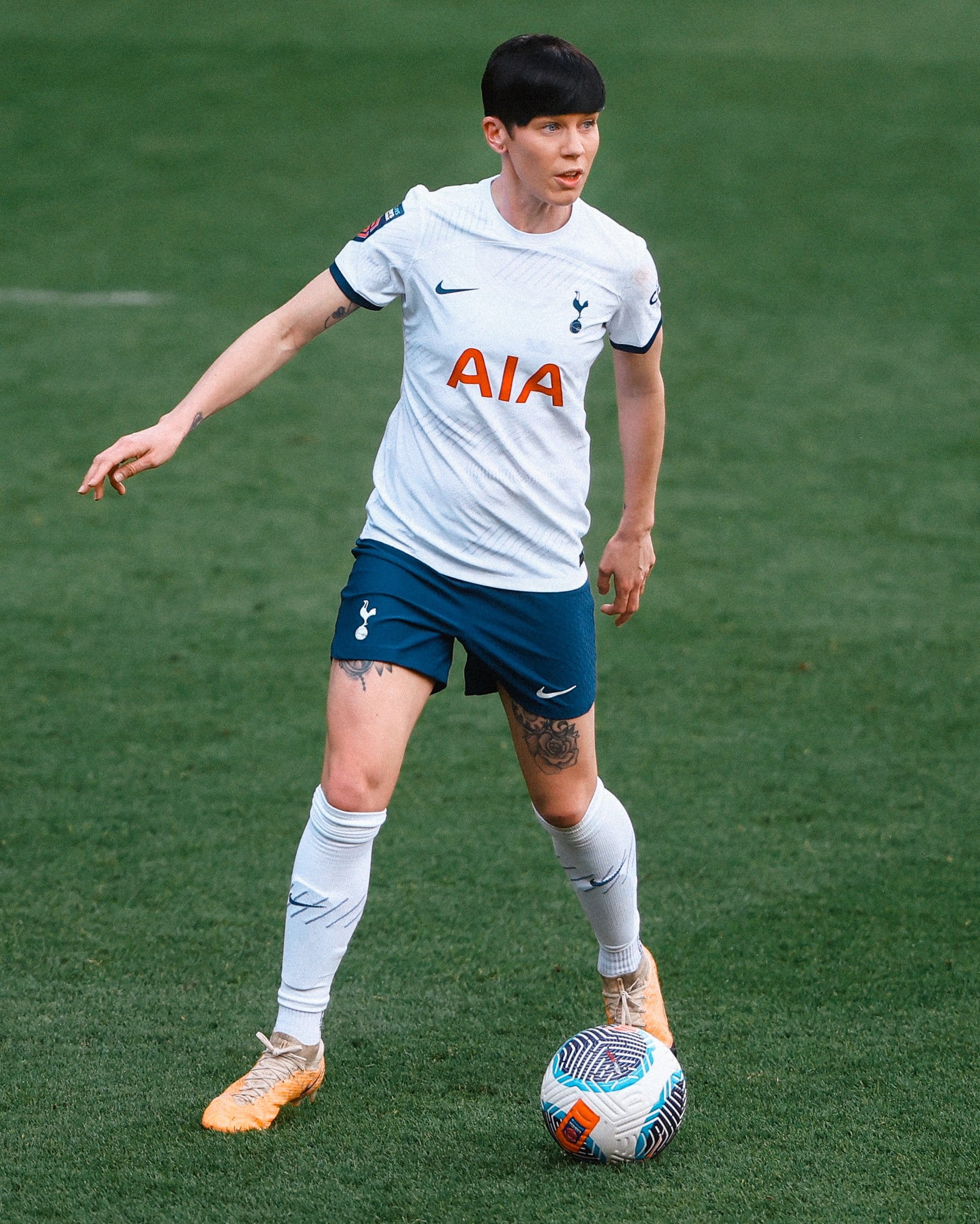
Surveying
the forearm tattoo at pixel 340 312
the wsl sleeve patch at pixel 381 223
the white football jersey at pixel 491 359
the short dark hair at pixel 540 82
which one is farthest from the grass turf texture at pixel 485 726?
the short dark hair at pixel 540 82

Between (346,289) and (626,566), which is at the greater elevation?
(346,289)

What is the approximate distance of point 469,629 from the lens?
3504 mm

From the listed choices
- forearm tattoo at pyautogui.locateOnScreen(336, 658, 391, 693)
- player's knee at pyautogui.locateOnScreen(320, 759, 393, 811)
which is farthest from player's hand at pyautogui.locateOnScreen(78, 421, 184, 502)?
player's knee at pyautogui.locateOnScreen(320, 759, 393, 811)

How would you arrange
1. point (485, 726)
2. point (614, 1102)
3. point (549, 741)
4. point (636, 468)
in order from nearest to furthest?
point (614, 1102) < point (549, 741) < point (636, 468) < point (485, 726)

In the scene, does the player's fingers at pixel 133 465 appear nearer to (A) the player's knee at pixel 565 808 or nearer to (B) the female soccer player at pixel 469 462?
(B) the female soccer player at pixel 469 462

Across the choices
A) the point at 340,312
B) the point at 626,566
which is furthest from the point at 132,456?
the point at 626,566

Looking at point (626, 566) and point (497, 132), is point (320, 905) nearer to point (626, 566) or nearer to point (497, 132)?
point (626, 566)

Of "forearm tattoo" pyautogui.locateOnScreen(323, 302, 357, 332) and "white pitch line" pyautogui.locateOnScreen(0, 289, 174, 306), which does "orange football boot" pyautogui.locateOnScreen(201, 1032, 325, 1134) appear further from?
"white pitch line" pyautogui.locateOnScreen(0, 289, 174, 306)

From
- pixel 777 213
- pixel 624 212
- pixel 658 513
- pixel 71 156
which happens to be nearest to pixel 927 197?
pixel 777 213

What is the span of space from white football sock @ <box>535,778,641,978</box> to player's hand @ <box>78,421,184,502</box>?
47.7 inches

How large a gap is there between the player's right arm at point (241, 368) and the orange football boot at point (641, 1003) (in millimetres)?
1685

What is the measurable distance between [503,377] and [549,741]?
828 millimetres

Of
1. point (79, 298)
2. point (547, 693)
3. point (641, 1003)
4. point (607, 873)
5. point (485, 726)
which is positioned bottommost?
point (485, 726)

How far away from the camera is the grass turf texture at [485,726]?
3.46 metres
